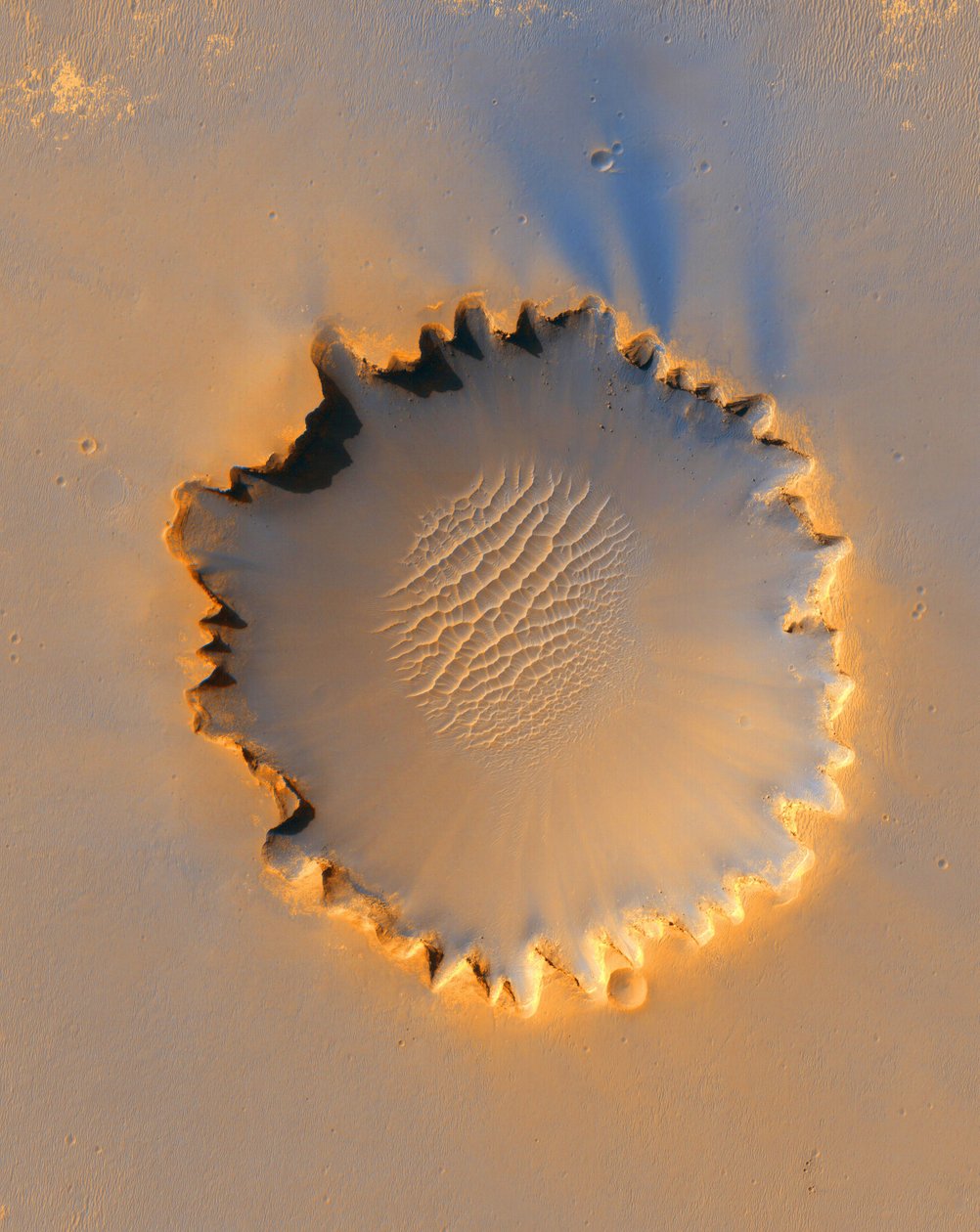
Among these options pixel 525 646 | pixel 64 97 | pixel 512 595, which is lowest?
pixel 525 646

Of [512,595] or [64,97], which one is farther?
[64,97]

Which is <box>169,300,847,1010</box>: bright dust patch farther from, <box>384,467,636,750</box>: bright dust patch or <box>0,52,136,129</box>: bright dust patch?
<box>0,52,136,129</box>: bright dust patch

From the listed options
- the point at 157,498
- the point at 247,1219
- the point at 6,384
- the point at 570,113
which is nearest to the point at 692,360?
the point at 570,113

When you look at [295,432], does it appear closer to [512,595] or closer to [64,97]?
[512,595]

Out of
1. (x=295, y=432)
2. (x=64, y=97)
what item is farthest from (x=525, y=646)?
(x=64, y=97)

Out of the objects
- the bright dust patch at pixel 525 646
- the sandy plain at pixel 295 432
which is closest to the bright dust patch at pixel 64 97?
the sandy plain at pixel 295 432

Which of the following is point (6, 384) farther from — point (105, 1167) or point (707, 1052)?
point (707, 1052)
